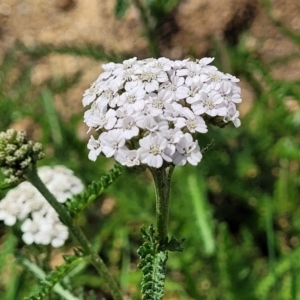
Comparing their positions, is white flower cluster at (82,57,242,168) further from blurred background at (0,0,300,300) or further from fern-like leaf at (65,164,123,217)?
blurred background at (0,0,300,300)

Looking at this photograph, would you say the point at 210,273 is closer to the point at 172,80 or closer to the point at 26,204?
the point at 26,204

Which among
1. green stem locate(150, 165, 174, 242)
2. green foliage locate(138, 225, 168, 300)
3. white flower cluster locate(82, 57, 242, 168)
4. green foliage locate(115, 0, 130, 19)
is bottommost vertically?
green foliage locate(138, 225, 168, 300)

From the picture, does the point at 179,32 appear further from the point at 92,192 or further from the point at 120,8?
the point at 92,192

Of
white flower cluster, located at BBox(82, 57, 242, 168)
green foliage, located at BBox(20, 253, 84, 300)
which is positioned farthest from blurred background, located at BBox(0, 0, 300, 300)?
white flower cluster, located at BBox(82, 57, 242, 168)

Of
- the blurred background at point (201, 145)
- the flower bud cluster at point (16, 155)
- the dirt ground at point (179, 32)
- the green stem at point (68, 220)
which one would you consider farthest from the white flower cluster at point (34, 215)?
the dirt ground at point (179, 32)

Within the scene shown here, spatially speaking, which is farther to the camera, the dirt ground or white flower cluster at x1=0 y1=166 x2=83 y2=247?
the dirt ground

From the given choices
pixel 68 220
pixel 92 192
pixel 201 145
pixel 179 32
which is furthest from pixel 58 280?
pixel 179 32

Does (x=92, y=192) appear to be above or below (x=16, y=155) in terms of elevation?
below
